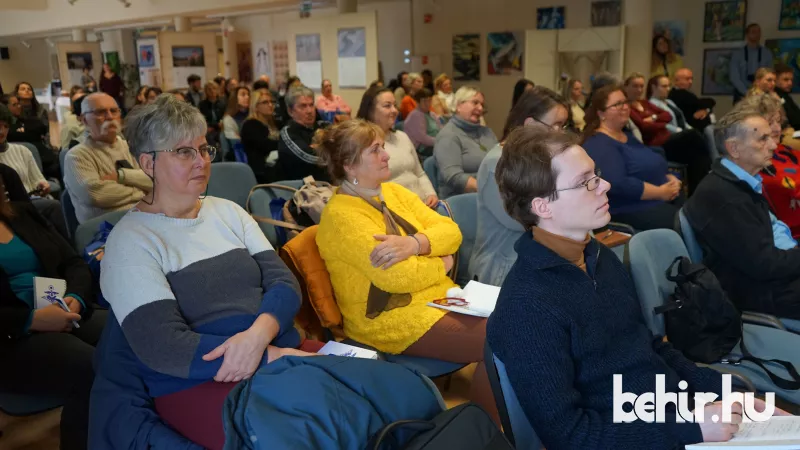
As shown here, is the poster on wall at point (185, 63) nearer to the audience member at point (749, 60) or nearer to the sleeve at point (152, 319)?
the audience member at point (749, 60)

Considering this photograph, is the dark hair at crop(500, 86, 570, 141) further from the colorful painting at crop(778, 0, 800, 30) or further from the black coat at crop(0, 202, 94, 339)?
the colorful painting at crop(778, 0, 800, 30)

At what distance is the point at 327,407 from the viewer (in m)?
1.27

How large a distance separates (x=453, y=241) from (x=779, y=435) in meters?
1.35

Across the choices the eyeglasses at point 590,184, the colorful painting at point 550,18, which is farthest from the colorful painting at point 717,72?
the eyeglasses at point 590,184

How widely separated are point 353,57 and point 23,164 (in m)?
6.25

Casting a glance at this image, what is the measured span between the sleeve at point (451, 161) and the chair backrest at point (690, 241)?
162cm

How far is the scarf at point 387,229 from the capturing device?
90.2 inches

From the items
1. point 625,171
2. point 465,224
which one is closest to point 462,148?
point 625,171

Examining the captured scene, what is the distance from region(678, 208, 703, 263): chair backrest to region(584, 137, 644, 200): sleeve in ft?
3.76

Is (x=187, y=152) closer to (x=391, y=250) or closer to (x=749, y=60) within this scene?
(x=391, y=250)

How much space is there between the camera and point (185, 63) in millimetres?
13086

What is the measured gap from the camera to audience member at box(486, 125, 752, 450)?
1.37 meters

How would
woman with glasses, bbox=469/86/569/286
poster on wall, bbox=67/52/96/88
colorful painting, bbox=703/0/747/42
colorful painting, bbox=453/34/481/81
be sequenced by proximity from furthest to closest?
poster on wall, bbox=67/52/96/88, colorful painting, bbox=453/34/481/81, colorful painting, bbox=703/0/747/42, woman with glasses, bbox=469/86/569/286

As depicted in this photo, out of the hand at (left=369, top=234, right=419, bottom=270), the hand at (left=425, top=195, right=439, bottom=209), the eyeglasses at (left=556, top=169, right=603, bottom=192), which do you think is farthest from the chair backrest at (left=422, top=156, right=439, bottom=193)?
the eyeglasses at (left=556, top=169, right=603, bottom=192)
